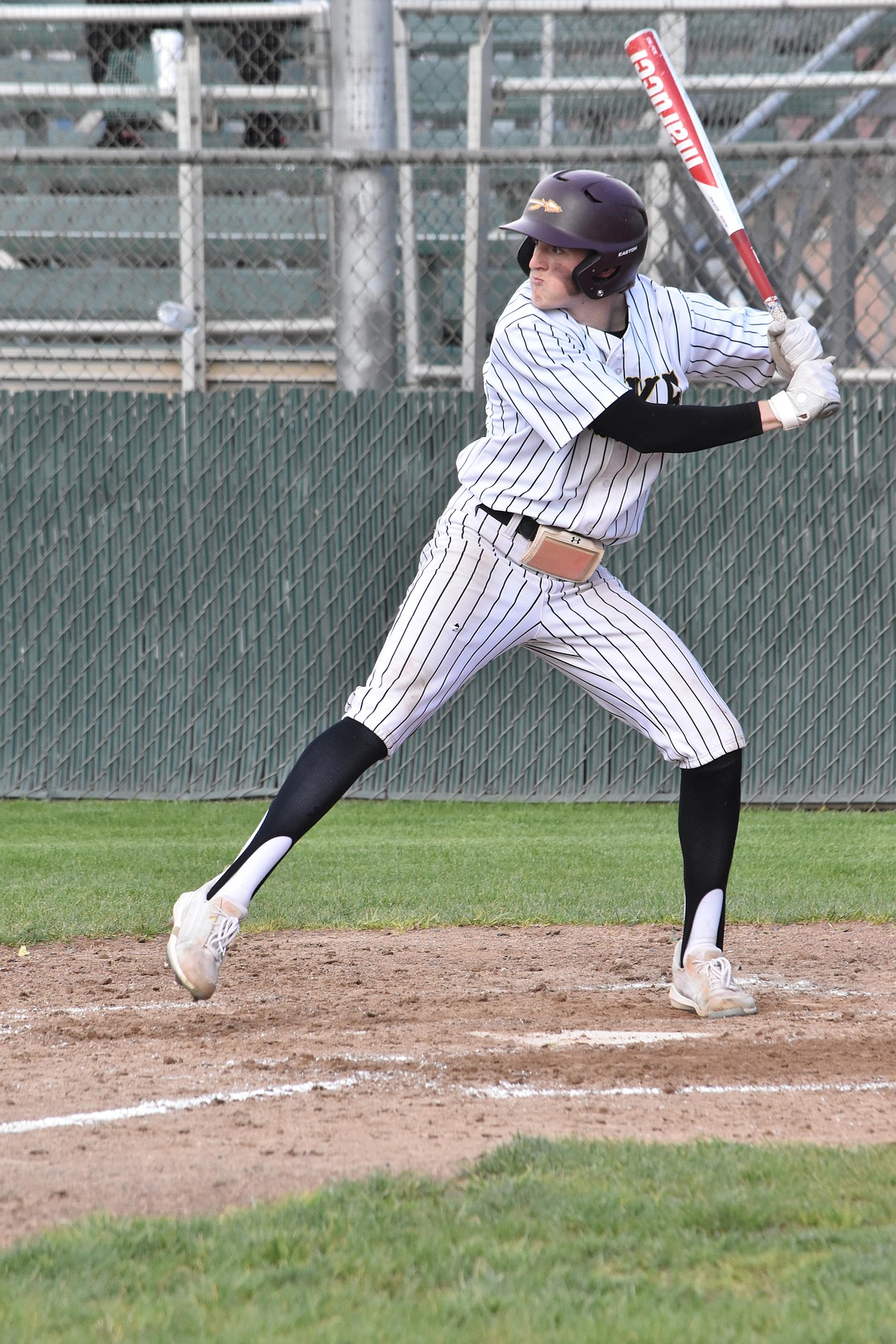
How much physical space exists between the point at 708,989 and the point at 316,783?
1064 millimetres

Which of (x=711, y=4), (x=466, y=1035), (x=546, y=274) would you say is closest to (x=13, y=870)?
(x=466, y=1035)

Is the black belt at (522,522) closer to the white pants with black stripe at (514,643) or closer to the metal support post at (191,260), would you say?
the white pants with black stripe at (514,643)

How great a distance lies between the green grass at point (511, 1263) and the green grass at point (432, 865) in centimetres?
272

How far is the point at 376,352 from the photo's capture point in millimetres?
7238

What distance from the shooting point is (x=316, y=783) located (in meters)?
3.73

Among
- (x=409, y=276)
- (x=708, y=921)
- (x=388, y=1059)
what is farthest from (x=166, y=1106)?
(x=409, y=276)

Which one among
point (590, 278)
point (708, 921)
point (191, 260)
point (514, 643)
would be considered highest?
point (191, 260)

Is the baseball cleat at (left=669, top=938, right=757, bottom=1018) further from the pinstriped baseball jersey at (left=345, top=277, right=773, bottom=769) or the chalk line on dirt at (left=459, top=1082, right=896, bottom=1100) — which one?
the chalk line on dirt at (left=459, top=1082, right=896, bottom=1100)

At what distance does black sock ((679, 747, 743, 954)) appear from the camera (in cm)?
396

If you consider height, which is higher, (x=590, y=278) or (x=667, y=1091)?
(x=590, y=278)

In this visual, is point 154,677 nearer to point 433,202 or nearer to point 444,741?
point 444,741

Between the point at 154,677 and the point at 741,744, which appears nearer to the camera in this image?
the point at 741,744

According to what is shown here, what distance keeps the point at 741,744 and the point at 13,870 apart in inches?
123

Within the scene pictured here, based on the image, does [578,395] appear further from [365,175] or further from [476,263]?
[476,263]
